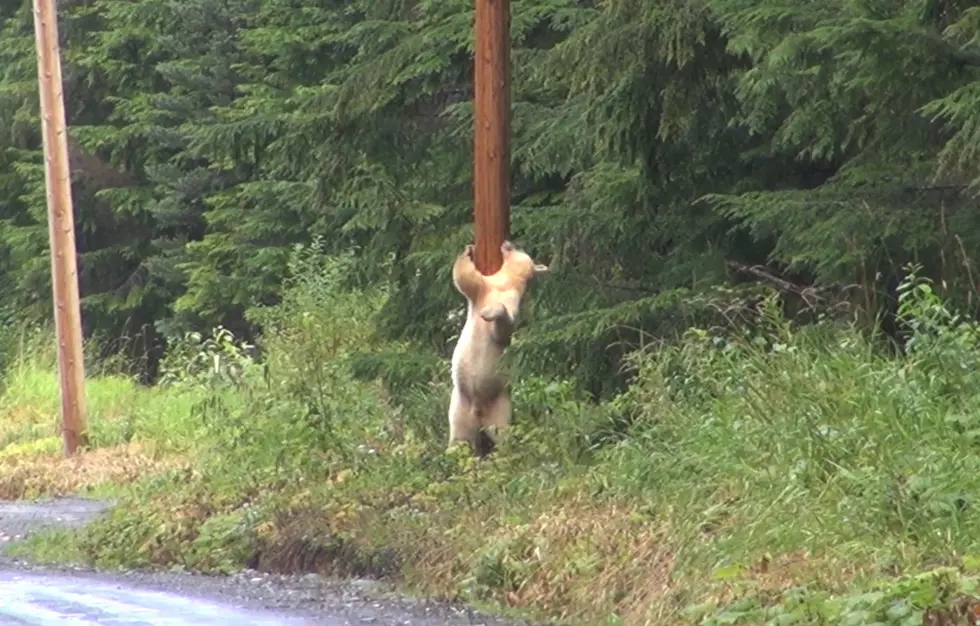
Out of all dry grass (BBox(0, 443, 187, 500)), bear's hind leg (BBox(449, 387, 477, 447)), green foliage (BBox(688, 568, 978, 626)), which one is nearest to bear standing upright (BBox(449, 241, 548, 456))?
bear's hind leg (BBox(449, 387, 477, 447))

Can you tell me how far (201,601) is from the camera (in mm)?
10328

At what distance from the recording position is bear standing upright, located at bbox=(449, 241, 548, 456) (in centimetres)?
1292

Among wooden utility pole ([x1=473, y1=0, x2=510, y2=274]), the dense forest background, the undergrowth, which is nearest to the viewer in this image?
the undergrowth

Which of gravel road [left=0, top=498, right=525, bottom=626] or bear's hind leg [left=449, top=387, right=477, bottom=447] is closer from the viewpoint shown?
gravel road [left=0, top=498, right=525, bottom=626]

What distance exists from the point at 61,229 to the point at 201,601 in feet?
34.4

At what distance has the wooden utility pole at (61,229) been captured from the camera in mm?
19703

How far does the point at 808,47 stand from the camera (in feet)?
36.1

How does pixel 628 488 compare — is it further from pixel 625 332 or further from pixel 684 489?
pixel 625 332

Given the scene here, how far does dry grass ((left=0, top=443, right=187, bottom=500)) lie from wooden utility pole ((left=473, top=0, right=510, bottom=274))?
5030 millimetres

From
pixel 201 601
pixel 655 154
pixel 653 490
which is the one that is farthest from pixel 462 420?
pixel 653 490

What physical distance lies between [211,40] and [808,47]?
23.3 meters

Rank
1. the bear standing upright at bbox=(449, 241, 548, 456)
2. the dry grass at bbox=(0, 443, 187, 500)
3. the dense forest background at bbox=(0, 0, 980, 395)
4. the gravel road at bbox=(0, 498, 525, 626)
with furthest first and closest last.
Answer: the dry grass at bbox=(0, 443, 187, 500), the bear standing upright at bbox=(449, 241, 548, 456), the dense forest background at bbox=(0, 0, 980, 395), the gravel road at bbox=(0, 498, 525, 626)

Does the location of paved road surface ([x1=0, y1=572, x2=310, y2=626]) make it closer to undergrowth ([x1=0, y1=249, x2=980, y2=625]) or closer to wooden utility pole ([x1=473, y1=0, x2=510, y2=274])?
undergrowth ([x1=0, y1=249, x2=980, y2=625])

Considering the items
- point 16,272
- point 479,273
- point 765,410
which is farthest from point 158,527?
point 16,272
